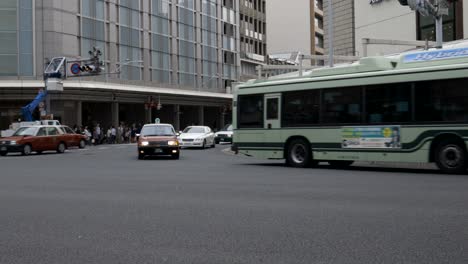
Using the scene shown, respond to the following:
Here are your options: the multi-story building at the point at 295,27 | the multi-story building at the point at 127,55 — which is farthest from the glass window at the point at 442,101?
the multi-story building at the point at 295,27

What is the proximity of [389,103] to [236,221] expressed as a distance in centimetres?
962

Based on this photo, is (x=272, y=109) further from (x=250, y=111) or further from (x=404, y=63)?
(x=404, y=63)

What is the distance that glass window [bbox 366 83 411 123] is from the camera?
636 inches

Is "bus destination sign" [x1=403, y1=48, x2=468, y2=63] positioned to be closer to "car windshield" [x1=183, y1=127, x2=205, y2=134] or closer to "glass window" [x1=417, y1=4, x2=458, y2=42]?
"glass window" [x1=417, y1=4, x2=458, y2=42]

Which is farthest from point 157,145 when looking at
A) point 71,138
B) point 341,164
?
point 71,138

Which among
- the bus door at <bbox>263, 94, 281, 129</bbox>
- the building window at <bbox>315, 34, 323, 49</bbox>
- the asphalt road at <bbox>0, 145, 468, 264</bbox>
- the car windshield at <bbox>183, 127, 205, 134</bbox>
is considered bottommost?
the asphalt road at <bbox>0, 145, 468, 264</bbox>

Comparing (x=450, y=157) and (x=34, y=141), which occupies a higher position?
(x=34, y=141)

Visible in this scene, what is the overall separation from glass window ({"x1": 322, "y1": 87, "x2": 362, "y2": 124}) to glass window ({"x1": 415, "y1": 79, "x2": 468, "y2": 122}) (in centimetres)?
191

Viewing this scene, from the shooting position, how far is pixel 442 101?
15.5 m

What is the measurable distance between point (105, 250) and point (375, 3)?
36083 millimetres

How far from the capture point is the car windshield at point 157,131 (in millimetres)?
25375

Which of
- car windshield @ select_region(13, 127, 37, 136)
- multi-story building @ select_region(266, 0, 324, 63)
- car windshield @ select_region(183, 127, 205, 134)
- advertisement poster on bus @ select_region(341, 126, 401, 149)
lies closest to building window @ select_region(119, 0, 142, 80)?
car windshield @ select_region(183, 127, 205, 134)

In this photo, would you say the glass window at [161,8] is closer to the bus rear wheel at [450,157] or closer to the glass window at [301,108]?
the glass window at [301,108]

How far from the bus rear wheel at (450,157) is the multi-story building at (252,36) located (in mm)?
70886
